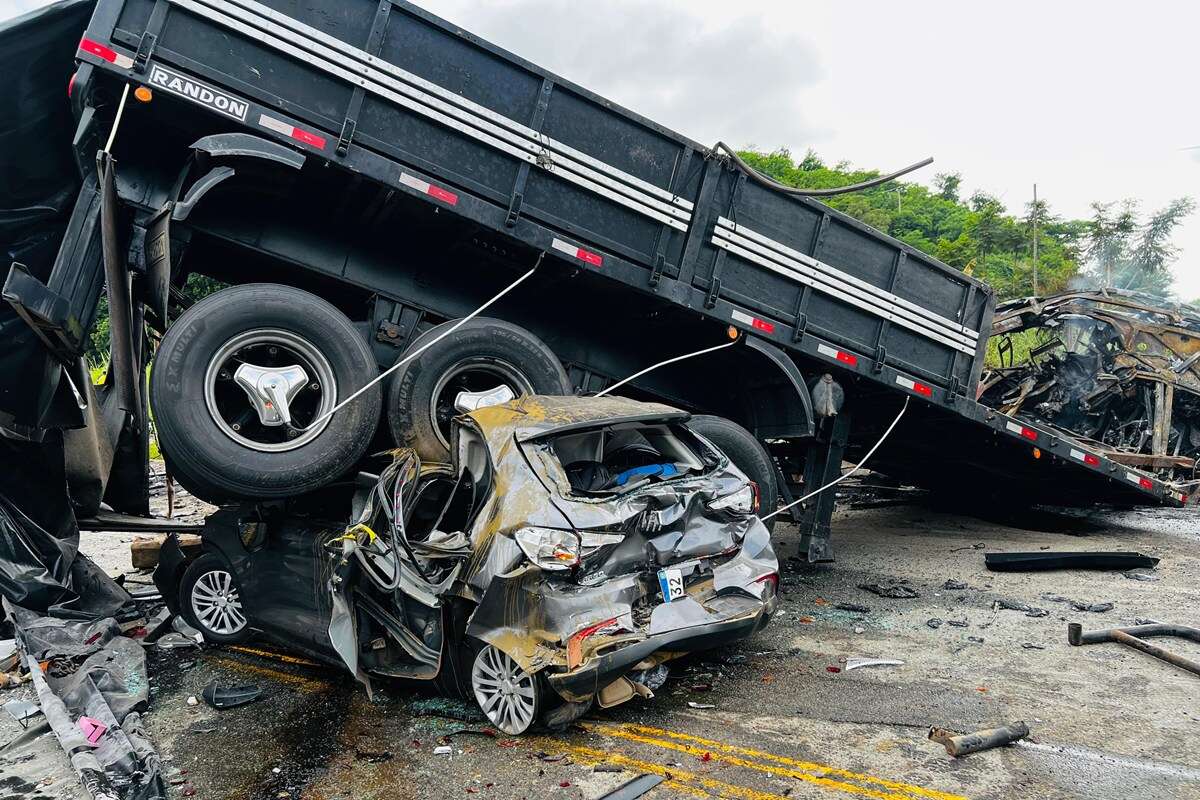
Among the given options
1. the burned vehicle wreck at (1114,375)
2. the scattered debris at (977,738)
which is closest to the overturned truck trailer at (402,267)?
the scattered debris at (977,738)

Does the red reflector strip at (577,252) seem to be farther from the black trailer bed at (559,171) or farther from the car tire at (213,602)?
the car tire at (213,602)

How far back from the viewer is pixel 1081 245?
3244 cm

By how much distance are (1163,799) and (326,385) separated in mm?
→ 4324

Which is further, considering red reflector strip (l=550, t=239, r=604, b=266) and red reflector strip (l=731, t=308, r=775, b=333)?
red reflector strip (l=731, t=308, r=775, b=333)

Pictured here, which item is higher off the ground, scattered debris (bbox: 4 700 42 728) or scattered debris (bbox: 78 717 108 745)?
scattered debris (bbox: 78 717 108 745)

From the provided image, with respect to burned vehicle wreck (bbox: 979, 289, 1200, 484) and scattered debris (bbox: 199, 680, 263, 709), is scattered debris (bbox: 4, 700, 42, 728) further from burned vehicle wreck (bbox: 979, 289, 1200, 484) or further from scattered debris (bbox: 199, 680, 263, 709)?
burned vehicle wreck (bbox: 979, 289, 1200, 484)

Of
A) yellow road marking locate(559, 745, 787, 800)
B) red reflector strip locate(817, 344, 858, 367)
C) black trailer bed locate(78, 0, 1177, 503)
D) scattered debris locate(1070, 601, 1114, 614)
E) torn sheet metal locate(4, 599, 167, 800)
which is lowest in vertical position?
torn sheet metal locate(4, 599, 167, 800)

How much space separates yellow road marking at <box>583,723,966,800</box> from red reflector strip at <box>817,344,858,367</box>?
3233mm

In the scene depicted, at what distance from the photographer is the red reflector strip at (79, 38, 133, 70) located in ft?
13.2

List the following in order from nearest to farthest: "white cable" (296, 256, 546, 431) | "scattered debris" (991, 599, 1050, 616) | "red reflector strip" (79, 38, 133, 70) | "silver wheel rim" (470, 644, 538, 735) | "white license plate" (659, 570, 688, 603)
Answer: "silver wheel rim" (470, 644, 538, 735)
"white license plate" (659, 570, 688, 603)
"red reflector strip" (79, 38, 133, 70)
"white cable" (296, 256, 546, 431)
"scattered debris" (991, 599, 1050, 616)

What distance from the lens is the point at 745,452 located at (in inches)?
236

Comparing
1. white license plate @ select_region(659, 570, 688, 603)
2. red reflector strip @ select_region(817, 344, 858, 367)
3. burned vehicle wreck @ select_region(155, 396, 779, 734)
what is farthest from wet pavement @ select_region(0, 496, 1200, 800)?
red reflector strip @ select_region(817, 344, 858, 367)

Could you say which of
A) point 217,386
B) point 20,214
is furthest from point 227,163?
point 20,214

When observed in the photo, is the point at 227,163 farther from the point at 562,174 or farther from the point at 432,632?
the point at 432,632
